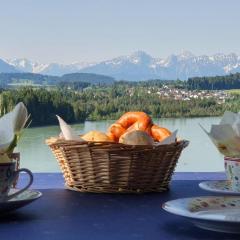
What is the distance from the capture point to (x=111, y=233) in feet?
2.37

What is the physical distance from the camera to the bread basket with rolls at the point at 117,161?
1020mm

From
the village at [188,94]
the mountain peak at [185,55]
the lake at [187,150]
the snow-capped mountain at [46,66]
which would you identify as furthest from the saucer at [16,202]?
the mountain peak at [185,55]

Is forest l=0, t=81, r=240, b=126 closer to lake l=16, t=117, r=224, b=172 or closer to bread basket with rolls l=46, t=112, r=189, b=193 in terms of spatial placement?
lake l=16, t=117, r=224, b=172

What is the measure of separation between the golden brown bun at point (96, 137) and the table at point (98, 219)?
0.10 m

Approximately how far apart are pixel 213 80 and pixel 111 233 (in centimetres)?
214

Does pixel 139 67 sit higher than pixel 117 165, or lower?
higher

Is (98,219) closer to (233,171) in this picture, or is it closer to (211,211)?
(211,211)

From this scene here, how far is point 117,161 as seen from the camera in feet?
3.36

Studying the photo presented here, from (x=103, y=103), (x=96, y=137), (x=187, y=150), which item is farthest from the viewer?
(x=103, y=103)

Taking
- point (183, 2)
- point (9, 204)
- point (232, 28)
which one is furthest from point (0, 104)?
point (232, 28)

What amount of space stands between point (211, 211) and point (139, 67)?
3.93m

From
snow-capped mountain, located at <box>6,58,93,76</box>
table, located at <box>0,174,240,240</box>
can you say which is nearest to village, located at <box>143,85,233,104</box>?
snow-capped mountain, located at <box>6,58,93,76</box>

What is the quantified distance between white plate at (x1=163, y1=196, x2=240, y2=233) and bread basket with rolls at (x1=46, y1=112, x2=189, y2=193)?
22cm

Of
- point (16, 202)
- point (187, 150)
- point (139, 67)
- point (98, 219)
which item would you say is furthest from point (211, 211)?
point (139, 67)
